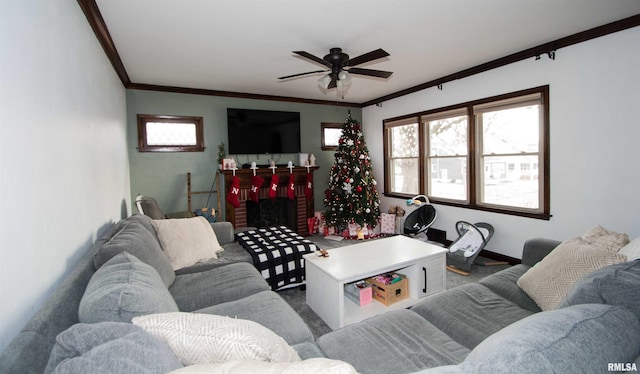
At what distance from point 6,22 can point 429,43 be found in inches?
130

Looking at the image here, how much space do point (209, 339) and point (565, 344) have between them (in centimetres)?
96

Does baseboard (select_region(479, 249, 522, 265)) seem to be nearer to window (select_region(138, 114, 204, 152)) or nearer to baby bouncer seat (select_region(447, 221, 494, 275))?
baby bouncer seat (select_region(447, 221, 494, 275))

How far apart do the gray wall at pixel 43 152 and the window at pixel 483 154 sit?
4329mm

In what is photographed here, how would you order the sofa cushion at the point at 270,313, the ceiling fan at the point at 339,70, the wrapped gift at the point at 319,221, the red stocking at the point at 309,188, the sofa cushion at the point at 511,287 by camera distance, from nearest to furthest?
1. the sofa cushion at the point at 270,313
2. the sofa cushion at the point at 511,287
3. the ceiling fan at the point at 339,70
4. the red stocking at the point at 309,188
5. the wrapped gift at the point at 319,221

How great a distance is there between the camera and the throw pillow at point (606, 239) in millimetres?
1763

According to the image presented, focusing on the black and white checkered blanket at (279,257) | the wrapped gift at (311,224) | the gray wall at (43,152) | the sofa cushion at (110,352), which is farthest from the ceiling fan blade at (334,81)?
the wrapped gift at (311,224)

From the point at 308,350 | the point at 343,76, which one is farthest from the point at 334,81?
the point at 308,350

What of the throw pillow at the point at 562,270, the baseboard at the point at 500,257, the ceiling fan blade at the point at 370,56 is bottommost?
the baseboard at the point at 500,257

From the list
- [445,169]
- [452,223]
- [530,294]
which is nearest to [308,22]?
[530,294]

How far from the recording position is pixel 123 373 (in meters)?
0.70

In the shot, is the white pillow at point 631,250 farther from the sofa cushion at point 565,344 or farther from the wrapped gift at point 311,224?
the wrapped gift at point 311,224

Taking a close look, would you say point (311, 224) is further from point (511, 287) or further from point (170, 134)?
point (511, 287)

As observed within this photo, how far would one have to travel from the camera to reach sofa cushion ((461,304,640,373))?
70 cm

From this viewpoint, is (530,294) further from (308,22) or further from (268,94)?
(268,94)
